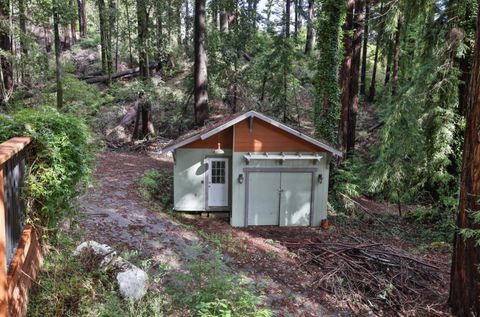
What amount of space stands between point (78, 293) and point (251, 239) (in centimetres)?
568

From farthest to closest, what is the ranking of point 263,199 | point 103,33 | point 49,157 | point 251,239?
point 103,33, point 263,199, point 251,239, point 49,157

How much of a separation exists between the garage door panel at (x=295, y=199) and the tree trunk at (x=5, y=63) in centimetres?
793

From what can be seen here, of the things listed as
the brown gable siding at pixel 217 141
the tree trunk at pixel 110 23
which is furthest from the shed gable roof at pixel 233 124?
the tree trunk at pixel 110 23

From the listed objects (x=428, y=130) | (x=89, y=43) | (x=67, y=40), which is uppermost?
(x=67, y=40)

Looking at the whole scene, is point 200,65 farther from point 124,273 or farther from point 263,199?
point 124,273

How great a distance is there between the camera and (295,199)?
422 inches

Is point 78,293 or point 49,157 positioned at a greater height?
point 49,157

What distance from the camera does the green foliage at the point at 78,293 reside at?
153 inches

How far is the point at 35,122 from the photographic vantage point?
3.99m

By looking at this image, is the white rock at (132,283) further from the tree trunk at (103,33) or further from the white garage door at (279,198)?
the tree trunk at (103,33)

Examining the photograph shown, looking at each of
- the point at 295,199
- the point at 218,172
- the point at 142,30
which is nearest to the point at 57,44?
the point at 142,30

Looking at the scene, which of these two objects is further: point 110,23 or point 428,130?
point 110,23

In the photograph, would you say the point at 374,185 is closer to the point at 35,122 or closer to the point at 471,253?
the point at 471,253

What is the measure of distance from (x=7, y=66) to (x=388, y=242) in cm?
1203
